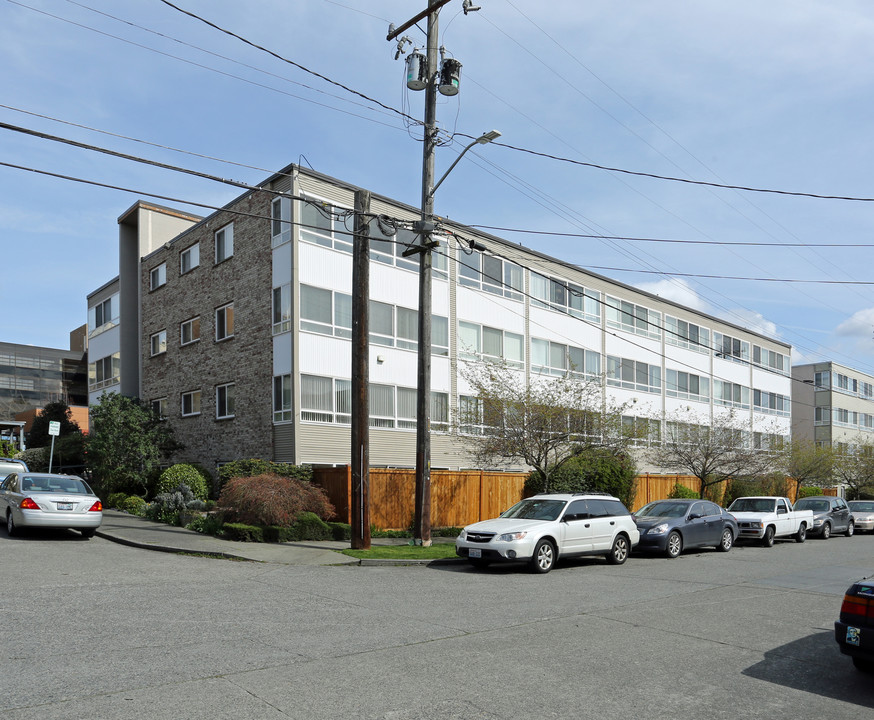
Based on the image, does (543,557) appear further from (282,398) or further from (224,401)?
(224,401)

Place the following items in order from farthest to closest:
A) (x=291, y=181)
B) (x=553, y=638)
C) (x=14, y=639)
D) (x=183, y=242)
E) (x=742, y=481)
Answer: (x=742, y=481) < (x=183, y=242) < (x=291, y=181) < (x=553, y=638) < (x=14, y=639)

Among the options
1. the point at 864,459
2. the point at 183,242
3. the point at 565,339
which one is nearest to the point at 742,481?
the point at 565,339

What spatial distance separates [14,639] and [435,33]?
15.0 metres

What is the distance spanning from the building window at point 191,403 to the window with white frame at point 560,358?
13.2m

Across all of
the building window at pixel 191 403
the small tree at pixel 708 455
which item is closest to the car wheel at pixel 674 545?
the small tree at pixel 708 455

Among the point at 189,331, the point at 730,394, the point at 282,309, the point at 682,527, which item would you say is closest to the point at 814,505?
the point at 682,527

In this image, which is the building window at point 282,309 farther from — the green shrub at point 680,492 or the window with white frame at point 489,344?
the green shrub at point 680,492

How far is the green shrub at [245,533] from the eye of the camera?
57.8 feet

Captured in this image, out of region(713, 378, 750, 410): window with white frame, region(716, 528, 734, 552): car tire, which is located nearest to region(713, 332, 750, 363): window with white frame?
region(713, 378, 750, 410): window with white frame

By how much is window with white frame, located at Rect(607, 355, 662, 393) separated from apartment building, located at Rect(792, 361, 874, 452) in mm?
31456

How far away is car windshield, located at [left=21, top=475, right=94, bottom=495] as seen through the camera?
56.1 feet

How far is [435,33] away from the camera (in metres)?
18.0

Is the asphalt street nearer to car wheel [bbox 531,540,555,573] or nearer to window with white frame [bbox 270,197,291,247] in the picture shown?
car wheel [bbox 531,540,555,573]

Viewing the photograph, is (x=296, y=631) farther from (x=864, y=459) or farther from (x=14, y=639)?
(x=864, y=459)
